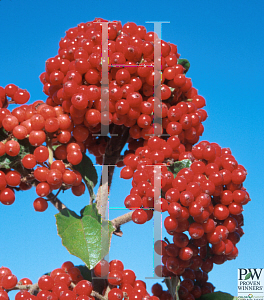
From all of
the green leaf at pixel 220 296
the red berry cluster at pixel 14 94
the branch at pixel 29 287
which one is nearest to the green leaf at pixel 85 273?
the branch at pixel 29 287

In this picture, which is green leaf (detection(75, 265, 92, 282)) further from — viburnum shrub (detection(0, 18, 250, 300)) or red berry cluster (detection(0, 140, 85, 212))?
red berry cluster (detection(0, 140, 85, 212))

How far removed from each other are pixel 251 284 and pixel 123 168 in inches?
34.5

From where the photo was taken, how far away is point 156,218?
1619 mm

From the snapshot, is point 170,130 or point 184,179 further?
point 170,130

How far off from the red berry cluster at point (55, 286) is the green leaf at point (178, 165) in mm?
591

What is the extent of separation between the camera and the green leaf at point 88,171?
1.79 metres

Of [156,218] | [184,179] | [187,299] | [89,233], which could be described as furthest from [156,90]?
[187,299]

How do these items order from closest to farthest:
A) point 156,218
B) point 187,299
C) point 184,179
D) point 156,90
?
point 184,179
point 156,218
point 156,90
point 187,299

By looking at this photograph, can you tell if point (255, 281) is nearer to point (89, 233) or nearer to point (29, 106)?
point (89, 233)

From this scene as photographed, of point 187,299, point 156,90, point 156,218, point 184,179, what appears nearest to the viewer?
point 184,179

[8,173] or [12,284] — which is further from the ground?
[8,173]

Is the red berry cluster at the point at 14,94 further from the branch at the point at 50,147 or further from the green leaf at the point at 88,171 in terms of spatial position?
the green leaf at the point at 88,171

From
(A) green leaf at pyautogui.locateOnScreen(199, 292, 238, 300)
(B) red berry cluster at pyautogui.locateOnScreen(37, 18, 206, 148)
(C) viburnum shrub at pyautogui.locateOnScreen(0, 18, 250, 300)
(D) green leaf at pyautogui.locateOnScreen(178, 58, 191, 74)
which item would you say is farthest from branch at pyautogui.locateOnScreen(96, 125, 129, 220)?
(A) green leaf at pyautogui.locateOnScreen(199, 292, 238, 300)

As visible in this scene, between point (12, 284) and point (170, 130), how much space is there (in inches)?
38.6
